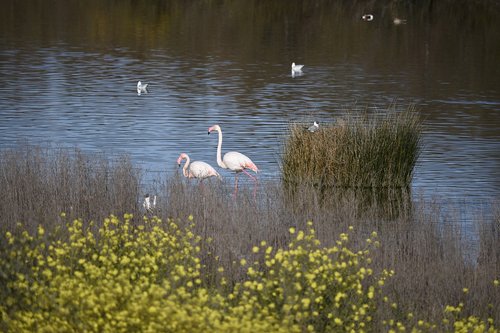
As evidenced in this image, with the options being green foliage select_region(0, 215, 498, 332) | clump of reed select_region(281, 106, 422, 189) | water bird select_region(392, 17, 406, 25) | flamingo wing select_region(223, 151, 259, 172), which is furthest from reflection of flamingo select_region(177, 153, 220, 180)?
water bird select_region(392, 17, 406, 25)

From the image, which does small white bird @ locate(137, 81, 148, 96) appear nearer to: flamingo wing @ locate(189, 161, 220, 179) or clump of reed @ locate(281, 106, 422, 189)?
clump of reed @ locate(281, 106, 422, 189)

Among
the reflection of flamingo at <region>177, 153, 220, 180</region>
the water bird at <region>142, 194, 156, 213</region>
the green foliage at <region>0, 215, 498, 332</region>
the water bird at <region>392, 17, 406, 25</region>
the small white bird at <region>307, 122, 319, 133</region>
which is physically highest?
the green foliage at <region>0, 215, 498, 332</region>

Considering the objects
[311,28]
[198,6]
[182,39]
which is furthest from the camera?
[198,6]

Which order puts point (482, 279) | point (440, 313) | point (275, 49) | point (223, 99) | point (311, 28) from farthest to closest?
1. point (311, 28)
2. point (275, 49)
3. point (223, 99)
4. point (482, 279)
5. point (440, 313)

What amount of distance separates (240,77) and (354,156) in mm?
16013

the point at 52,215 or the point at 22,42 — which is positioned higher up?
the point at 52,215

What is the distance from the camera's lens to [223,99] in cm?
2723

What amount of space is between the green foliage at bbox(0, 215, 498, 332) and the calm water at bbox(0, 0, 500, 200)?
7377 mm

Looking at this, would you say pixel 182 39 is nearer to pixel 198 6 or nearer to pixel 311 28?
pixel 311 28

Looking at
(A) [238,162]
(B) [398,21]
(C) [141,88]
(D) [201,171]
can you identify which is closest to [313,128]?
(A) [238,162]

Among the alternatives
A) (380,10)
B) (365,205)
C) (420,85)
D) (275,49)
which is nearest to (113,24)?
(275,49)

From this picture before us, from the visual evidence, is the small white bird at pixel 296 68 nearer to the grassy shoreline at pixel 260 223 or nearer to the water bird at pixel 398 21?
the water bird at pixel 398 21

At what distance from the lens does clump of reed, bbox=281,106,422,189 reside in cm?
1606

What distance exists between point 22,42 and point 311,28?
504 inches
